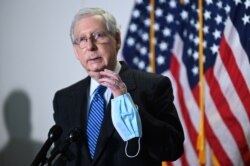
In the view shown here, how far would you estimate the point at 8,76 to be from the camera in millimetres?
2697

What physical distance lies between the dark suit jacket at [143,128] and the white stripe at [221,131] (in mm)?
1124

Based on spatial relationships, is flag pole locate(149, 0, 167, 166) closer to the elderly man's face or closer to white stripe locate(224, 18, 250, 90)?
white stripe locate(224, 18, 250, 90)

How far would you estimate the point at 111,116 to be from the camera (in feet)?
3.60

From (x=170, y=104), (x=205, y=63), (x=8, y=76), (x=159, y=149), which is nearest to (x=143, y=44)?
(x=205, y=63)

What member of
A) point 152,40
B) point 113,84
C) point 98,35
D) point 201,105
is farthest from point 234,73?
point 113,84

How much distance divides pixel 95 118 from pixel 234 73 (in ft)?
4.35

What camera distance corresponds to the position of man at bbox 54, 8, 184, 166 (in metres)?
1.06

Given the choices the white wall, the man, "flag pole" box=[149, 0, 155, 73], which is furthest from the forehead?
the white wall

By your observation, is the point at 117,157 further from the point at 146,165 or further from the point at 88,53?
the point at 88,53

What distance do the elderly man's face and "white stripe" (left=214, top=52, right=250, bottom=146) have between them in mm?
1279

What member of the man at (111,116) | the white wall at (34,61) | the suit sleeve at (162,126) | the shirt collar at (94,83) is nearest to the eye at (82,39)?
the man at (111,116)

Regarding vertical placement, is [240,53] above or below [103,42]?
below

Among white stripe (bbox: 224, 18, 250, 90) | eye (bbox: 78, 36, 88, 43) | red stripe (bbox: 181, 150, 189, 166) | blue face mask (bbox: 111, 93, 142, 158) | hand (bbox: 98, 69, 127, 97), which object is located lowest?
red stripe (bbox: 181, 150, 189, 166)

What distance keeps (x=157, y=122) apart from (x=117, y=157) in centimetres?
18
